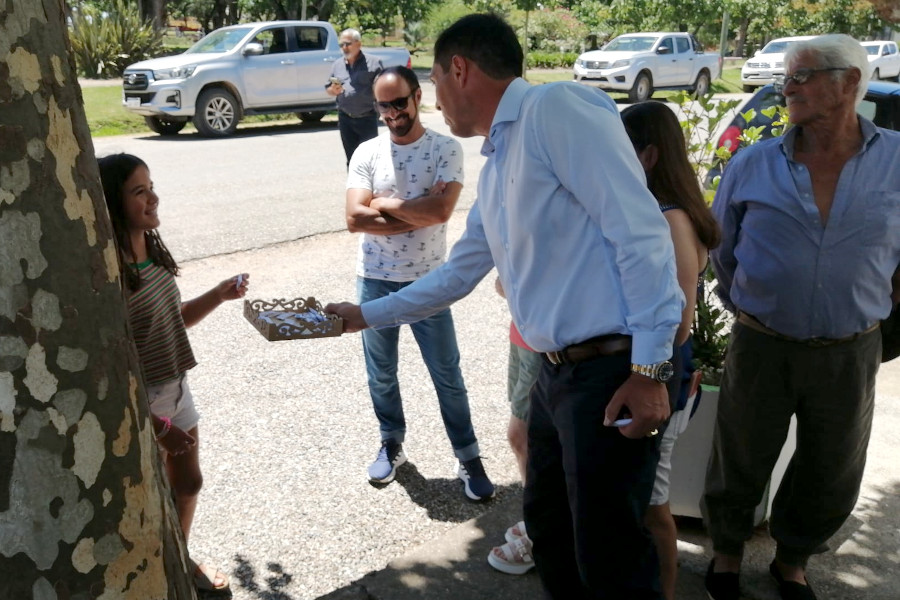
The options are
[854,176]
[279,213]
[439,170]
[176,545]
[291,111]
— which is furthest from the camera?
[291,111]

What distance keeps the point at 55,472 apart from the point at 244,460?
3005mm

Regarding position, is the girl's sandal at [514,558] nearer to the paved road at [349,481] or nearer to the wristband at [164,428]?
the paved road at [349,481]

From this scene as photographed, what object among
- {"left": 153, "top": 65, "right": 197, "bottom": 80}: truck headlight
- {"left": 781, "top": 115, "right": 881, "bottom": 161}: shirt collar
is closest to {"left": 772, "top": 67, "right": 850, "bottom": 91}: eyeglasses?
{"left": 781, "top": 115, "right": 881, "bottom": 161}: shirt collar

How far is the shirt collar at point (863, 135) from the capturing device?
323 cm

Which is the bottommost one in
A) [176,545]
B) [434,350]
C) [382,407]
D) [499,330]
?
[499,330]

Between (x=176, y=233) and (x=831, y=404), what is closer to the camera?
(x=831, y=404)

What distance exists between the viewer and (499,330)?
692 cm

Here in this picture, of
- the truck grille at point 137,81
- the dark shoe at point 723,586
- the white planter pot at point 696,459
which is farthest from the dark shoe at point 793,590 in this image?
the truck grille at point 137,81

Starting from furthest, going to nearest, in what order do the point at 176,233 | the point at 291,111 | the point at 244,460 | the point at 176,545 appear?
the point at 291,111, the point at 176,233, the point at 244,460, the point at 176,545

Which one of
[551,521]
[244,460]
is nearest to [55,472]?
[551,521]

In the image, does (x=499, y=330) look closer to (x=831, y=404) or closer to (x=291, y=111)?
(x=831, y=404)

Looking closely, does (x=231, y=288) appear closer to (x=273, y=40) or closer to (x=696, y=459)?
(x=696, y=459)

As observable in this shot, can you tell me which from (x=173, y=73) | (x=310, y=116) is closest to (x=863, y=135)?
(x=173, y=73)

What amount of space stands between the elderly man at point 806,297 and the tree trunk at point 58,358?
2311mm
